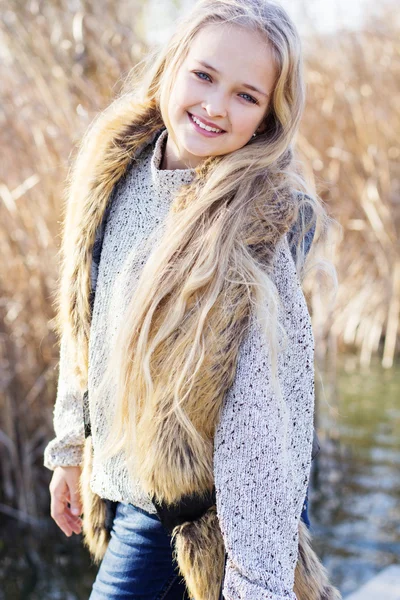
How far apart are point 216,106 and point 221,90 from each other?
1.2 inches

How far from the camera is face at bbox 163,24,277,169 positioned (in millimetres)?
1280

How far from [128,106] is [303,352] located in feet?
2.37

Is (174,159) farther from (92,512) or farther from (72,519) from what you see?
(72,519)

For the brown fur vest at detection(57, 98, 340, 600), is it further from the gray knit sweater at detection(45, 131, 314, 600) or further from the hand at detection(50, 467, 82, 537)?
the hand at detection(50, 467, 82, 537)

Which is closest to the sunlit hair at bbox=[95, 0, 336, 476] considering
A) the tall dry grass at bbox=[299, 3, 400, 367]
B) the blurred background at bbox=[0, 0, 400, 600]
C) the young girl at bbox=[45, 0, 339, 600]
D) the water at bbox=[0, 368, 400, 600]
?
the young girl at bbox=[45, 0, 339, 600]

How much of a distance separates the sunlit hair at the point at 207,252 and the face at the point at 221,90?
0.02 metres

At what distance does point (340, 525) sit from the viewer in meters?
3.83

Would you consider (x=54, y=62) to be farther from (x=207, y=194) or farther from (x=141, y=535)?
(x=141, y=535)

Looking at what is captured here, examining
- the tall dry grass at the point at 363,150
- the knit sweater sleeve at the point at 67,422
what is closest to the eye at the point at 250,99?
the knit sweater sleeve at the point at 67,422

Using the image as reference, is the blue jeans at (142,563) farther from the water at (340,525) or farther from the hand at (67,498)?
the water at (340,525)

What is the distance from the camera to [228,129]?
4.35 ft

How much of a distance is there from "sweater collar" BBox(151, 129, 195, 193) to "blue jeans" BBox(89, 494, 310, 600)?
0.62m

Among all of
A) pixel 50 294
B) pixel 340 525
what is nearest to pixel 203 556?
pixel 50 294

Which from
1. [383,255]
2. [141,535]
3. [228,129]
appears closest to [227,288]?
[228,129]
